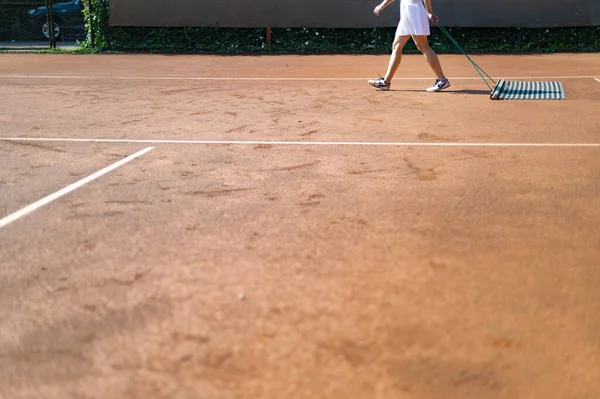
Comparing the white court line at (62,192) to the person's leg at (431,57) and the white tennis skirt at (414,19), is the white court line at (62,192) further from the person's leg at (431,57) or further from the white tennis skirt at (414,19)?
the person's leg at (431,57)

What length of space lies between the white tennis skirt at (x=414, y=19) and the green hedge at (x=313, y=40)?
8.89m

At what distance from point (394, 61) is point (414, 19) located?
72 cm

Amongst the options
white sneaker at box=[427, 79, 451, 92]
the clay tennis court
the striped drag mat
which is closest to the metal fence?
white sneaker at box=[427, 79, 451, 92]

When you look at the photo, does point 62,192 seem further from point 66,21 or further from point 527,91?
point 66,21

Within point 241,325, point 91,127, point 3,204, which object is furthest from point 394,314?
point 91,127

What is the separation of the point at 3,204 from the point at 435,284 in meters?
3.32

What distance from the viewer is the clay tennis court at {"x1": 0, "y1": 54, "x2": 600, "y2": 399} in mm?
3447

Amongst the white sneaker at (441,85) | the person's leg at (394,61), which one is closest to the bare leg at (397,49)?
the person's leg at (394,61)

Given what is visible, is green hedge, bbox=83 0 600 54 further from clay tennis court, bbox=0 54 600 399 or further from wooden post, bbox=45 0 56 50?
clay tennis court, bbox=0 54 600 399

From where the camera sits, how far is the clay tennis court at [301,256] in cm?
345

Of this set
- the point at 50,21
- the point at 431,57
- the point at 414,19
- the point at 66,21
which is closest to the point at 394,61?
the point at 431,57

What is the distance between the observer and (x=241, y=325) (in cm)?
388

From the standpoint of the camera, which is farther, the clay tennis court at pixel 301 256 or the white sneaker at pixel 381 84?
the white sneaker at pixel 381 84

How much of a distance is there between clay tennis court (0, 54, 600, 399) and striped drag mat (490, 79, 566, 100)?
57.5 inches
